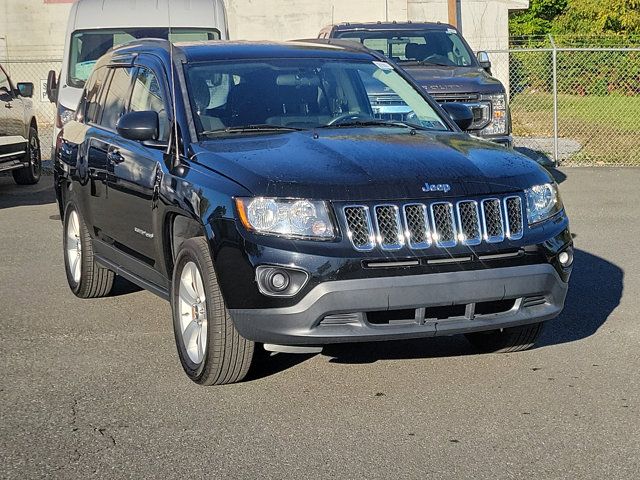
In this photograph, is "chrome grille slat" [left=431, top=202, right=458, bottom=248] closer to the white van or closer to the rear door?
the white van

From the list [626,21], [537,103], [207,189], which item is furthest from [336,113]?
[626,21]

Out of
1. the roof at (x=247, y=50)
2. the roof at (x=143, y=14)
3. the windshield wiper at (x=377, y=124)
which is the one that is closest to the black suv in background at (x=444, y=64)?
the roof at (x=143, y=14)

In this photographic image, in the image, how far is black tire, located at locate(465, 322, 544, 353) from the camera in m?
6.75

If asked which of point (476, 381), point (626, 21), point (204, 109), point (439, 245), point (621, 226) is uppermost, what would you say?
point (204, 109)

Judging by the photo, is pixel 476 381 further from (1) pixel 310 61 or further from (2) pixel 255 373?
(1) pixel 310 61

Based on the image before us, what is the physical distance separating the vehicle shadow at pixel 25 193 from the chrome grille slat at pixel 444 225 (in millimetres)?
9591

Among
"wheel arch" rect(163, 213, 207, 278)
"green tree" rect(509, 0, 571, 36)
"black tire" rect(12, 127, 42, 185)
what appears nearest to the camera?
"wheel arch" rect(163, 213, 207, 278)

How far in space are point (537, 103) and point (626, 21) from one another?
18725 mm

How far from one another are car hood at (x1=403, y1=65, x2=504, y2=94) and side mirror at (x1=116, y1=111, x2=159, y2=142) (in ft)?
24.3

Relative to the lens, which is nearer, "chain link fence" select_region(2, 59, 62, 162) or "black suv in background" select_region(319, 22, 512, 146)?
"black suv in background" select_region(319, 22, 512, 146)

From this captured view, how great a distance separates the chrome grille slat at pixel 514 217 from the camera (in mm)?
6070

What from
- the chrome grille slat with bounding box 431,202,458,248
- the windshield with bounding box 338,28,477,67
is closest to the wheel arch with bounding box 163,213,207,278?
the chrome grille slat with bounding box 431,202,458,248

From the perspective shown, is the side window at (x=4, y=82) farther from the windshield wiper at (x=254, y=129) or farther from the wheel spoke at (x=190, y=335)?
the wheel spoke at (x=190, y=335)

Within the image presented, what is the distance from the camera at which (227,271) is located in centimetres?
589
